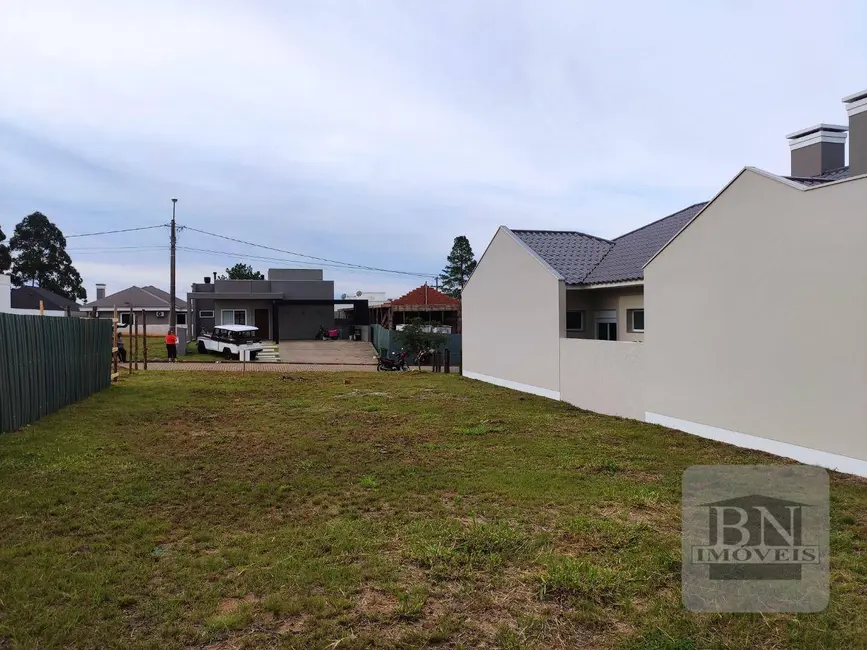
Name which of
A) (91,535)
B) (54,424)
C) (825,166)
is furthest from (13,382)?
(825,166)

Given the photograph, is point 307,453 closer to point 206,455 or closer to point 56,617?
point 206,455

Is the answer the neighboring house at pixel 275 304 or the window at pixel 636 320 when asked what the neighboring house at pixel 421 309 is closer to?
the neighboring house at pixel 275 304

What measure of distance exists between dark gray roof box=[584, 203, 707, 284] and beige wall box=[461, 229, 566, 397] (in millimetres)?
1231

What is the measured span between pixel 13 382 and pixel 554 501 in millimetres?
8709

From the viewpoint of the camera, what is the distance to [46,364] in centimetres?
1089

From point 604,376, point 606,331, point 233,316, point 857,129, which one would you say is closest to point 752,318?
point 857,129

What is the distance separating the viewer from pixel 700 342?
31.1 ft

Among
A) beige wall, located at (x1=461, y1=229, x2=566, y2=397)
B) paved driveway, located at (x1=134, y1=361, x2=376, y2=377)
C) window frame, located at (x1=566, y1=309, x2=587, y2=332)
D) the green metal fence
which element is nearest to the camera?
the green metal fence

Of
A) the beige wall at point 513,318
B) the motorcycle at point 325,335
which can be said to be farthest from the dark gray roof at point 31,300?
the beige wall at point 513,318

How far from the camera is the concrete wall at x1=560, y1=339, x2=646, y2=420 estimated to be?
11281mm

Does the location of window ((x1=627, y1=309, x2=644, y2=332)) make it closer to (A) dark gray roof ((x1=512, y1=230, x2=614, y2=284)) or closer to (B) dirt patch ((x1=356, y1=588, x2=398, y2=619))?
(A) dark gray roof ((x1=512, y1=230, x2=614, y2=284))

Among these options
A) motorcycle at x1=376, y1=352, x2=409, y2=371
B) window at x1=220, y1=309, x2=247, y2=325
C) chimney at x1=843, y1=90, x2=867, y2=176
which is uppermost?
chimney at x1=843, y1=90, x2=867, y2=176
